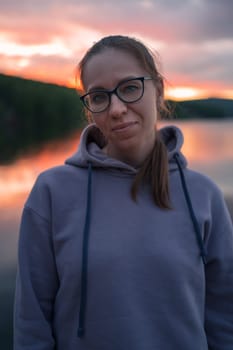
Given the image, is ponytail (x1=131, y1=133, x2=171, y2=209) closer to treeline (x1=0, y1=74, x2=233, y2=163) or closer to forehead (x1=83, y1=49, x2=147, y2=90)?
forehead (x1=83, y1=49, x2=147, y2=90)

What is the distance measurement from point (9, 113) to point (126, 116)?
3128 centimetres

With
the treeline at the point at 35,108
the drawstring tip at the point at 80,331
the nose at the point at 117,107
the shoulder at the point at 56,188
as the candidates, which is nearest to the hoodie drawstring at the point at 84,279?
the drawstring tip at the point at 80,331

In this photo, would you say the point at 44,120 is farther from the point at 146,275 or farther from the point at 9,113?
the point at 146,275

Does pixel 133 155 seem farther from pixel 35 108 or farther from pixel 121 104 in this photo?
pixel 35 108

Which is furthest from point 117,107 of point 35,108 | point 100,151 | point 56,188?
point 35,108

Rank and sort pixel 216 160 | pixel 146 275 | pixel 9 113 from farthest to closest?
1. pixel 9 113
2. pixel 216 160
3. pixel 146 275

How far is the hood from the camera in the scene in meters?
1.32

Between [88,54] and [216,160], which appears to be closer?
[88,54]

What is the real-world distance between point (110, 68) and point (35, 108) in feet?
115

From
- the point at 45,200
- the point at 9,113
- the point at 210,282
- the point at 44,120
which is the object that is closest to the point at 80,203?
the point at 45,200

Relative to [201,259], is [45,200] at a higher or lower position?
higher

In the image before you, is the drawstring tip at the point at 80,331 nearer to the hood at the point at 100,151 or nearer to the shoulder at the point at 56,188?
the shoulder at the point at 56,188

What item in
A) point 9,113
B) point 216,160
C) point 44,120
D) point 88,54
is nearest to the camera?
point 88,54

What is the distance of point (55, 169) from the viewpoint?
132 cm
